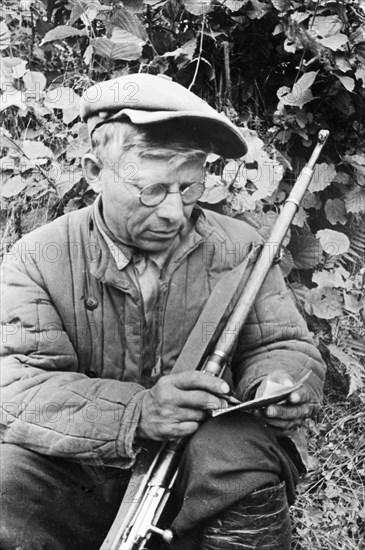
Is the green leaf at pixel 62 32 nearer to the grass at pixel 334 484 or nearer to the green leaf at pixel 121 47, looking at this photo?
the green leaf at pixel 121 47

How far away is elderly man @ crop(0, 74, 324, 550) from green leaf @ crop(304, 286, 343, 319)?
43.2 inches

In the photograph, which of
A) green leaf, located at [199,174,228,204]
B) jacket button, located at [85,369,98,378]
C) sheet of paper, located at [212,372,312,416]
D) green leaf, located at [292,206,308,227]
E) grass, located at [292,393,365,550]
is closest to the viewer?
sheet of paper, located at [212,372,312,416]

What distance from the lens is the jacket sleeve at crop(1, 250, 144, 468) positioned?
2324mm

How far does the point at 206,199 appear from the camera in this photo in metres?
3.48

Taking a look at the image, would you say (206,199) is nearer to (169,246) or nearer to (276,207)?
(276,207)

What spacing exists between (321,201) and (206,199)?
0.91 m

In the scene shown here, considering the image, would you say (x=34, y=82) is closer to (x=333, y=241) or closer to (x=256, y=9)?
(x=256, y=9)

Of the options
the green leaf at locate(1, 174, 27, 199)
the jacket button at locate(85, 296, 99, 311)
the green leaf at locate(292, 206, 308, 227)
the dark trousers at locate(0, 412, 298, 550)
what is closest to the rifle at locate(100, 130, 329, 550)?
the dark trousers at locate(0, 412, 298, 550)

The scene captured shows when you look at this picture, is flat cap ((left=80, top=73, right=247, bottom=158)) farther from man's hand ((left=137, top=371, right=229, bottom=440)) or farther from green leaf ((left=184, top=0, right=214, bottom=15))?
green leaf ((left=184, top=0, right=214, bottom=15))

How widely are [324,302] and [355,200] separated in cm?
60

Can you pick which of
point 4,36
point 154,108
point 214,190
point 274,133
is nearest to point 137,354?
point 154,108

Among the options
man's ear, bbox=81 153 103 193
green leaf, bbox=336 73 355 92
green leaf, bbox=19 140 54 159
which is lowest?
green leaf, bbox=19 140 54 159

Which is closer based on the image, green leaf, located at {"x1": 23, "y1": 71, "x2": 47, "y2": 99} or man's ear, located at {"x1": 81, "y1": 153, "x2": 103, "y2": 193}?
man's ear, located at {"x1": 81, "y1": 153, "x2": 103, "y2": 193}

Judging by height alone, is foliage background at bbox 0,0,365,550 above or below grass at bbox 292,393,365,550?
above
